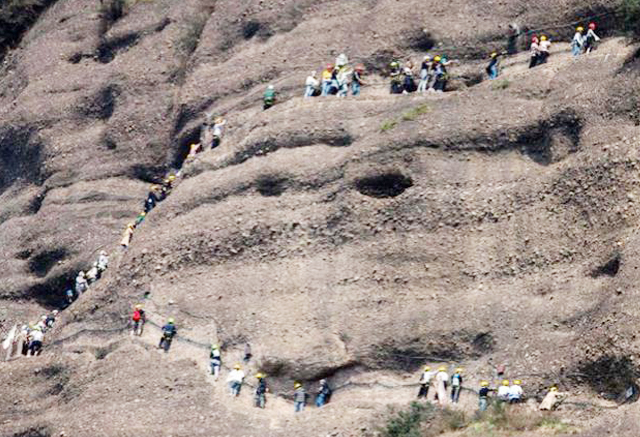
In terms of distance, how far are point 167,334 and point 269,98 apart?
8.23m

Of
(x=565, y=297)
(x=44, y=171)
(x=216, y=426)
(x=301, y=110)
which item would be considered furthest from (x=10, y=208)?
(x=565, y=297)

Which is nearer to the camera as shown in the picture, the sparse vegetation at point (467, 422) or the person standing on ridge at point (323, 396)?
the sparse vegetation at point (467, 422)

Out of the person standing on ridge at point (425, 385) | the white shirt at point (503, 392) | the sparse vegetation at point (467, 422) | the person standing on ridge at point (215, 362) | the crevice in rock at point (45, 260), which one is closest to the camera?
the sparse vegetation at point (467, 422)

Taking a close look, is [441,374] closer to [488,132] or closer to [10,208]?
[488,132]

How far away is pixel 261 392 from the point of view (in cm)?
5288

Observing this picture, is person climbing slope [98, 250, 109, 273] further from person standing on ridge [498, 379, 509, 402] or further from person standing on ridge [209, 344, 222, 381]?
person standing on ridge [498, 379, 509, 402]

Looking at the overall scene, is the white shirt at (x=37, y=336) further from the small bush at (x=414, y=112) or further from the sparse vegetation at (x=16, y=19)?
the sparse vegetation at (x=16, y=19)

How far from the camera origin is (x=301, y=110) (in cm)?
5869

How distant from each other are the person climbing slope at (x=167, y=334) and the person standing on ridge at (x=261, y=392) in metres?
3.38

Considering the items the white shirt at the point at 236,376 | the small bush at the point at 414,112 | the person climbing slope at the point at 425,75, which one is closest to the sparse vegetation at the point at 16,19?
the person climbing slope at the point at 425,75

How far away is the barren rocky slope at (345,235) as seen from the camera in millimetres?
51125

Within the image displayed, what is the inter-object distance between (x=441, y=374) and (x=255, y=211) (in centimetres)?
837

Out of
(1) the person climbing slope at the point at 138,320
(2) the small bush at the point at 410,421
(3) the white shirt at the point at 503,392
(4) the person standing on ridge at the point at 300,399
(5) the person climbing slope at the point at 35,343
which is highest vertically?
(1) the person climbing slope at the point at 138,320

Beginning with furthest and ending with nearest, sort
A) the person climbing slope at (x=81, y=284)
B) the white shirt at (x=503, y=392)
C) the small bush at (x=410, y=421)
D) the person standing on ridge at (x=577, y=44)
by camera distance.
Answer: the person climbing slope at (x=81, y=284) < the person standing on ridge at (x=577, y=44) < the white shirt at (x=503, y=392) < the small bush at (x=410, y=421)
